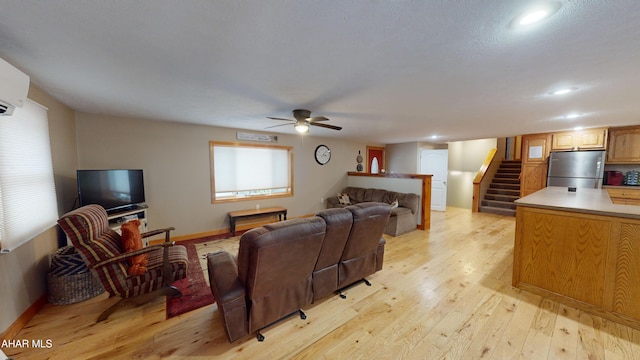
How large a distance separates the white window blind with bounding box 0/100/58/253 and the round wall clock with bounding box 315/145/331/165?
4.66 meters

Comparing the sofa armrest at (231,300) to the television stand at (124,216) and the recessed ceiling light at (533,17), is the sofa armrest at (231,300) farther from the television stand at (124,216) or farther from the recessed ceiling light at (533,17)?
the recessed ceiling light at (533,17)

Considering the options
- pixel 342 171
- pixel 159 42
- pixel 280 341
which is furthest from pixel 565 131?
pixel 159 42

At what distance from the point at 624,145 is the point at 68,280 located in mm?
9336

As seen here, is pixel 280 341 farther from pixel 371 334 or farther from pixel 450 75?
pixel 450 75

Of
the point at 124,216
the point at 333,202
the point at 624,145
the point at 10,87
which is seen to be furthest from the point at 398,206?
the point at 10,87

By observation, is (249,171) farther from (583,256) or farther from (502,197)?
(502,197)

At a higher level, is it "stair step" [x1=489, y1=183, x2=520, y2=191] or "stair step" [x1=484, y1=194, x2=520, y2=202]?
"stair step" [x1=489, y1=183, x2=520, y2=191]

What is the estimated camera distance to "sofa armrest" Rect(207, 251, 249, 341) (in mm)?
1660

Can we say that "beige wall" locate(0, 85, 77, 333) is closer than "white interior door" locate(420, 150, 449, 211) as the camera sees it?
Yes

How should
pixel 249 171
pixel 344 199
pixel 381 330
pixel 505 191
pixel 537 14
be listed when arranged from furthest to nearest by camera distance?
pixel 505 191
pixel 344 199
pixel 249 171
pixel 381 330
pixel 537 14

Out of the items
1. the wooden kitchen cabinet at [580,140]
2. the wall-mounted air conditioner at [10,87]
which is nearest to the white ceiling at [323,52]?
the wall-mounted air conditioner at [10,87]

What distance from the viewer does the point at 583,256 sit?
2.19 m

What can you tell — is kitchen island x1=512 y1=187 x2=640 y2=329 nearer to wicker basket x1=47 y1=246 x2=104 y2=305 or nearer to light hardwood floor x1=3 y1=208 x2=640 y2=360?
light hardwood floor x1=3 y1=208 x2=640 y2=360

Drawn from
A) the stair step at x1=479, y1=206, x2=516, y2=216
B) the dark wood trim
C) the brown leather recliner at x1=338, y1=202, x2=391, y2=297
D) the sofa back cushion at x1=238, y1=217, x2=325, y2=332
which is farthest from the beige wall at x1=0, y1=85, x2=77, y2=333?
the stair step at x1=479, y1=206, x2=516, y2=216
